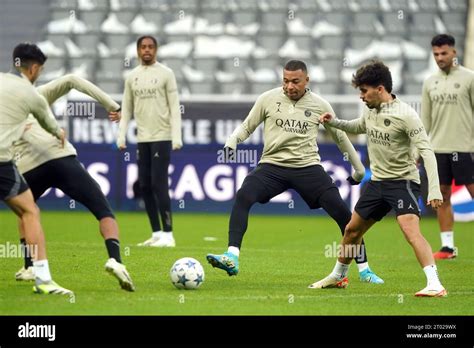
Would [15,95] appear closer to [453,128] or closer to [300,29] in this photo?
[453,128]

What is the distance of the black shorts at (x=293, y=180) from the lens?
10.7 metres

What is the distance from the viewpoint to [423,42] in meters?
25.2

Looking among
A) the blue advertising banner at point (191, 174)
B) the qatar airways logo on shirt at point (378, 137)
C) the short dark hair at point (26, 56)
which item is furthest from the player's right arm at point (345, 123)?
the blue advertising banner at point (191, 174)

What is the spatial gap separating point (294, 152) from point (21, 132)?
282 cm

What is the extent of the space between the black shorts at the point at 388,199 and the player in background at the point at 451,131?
3566 millimetres

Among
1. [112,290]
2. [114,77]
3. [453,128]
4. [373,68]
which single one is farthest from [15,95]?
[114,77]

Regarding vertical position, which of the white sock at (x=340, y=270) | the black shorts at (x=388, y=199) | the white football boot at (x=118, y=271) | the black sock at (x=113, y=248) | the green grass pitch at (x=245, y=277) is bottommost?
the green grass pitch at (x=245, y=277)

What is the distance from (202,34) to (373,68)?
51.8ft

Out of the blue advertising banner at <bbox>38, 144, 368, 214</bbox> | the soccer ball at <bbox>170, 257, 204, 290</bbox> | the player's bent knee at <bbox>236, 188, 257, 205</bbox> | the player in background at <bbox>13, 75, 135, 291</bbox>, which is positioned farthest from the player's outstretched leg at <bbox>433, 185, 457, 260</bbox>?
the blue advertising banner at <bbox>38, 144, 368, 214</bbox>

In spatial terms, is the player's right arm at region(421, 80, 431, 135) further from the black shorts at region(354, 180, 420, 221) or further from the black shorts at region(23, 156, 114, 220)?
the black shorts at region(23, 156, 114, 220)

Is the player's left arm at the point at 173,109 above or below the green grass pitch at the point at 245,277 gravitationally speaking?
above

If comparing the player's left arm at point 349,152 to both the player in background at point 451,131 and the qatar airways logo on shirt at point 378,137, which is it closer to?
the qatar airways logo on shirt at point 378,137

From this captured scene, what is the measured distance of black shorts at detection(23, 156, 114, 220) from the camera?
9.65m
